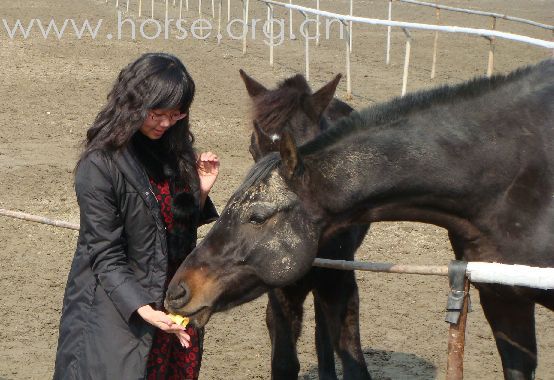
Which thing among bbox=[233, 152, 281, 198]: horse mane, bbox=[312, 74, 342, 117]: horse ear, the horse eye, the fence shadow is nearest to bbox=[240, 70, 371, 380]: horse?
bbox=[312, 74, 342, 117]: horse ear

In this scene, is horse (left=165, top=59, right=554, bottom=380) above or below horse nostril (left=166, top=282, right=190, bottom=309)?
above

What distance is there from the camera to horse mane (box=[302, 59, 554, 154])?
9.57 ft

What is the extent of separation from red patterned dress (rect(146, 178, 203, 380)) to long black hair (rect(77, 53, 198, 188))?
0.24 m

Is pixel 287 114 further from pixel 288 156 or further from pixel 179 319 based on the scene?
pixel 179 319

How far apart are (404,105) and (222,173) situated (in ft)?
17.8

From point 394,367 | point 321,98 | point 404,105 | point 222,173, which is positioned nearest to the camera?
point 404,105

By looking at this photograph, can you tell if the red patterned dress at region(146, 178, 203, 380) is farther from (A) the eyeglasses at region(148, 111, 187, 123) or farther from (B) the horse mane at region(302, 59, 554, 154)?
(B) the horse mane at region(302, 59, 554, 154)

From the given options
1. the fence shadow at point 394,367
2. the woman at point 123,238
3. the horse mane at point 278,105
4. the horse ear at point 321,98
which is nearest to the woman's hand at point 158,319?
the woman at point 123,238

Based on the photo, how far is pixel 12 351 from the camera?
193 inches

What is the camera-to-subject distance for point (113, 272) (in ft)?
9.09

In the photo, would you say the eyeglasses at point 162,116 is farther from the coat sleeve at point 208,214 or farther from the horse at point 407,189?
the coat sleeve at point 208,214

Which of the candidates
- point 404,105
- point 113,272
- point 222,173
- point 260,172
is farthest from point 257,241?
point 222,173

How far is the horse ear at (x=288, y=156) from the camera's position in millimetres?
2736

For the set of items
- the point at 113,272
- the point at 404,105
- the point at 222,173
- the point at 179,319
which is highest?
the point at 404,105
